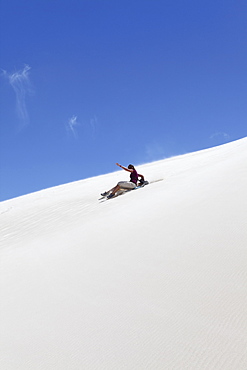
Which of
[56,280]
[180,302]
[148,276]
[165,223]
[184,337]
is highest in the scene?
[165,223]

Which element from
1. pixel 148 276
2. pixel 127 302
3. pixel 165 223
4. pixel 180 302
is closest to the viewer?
pixel 180 302

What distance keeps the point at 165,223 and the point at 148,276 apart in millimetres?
1620

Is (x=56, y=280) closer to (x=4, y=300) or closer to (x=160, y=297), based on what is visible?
(x=4, y=300)

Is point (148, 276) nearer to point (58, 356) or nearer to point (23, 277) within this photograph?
point (58, 356)

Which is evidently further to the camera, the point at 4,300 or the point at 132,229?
the point at 132,229

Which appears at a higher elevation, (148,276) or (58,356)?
(148,276)

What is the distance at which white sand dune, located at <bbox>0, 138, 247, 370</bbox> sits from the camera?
83.9 inches

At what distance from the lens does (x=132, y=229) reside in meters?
4.95

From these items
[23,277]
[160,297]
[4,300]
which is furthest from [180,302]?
[23,277]

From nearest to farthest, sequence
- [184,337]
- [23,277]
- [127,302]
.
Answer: [184,337] → [127,302] → [23,277]

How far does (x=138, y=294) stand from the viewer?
293 cm

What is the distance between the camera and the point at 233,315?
2293 mm

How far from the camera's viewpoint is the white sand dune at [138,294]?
6.99 feet

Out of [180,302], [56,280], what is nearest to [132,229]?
[56,280]
